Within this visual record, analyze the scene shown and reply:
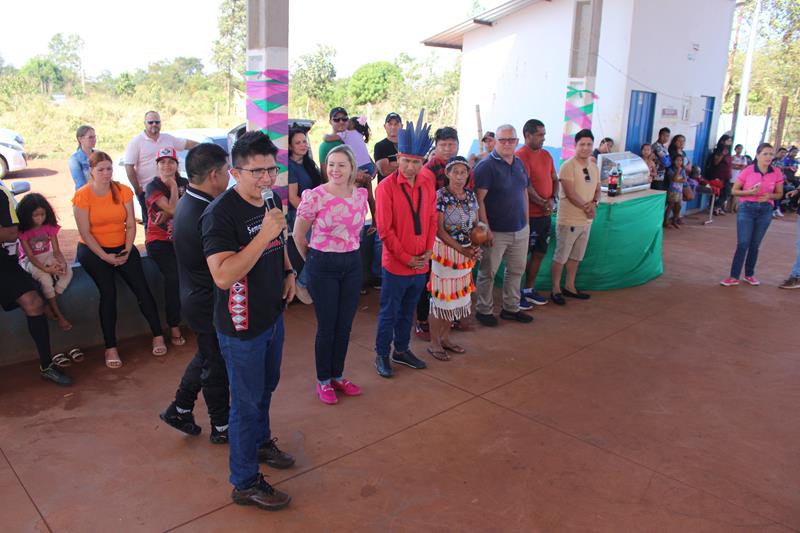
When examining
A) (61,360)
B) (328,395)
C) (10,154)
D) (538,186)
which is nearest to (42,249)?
(61,360)

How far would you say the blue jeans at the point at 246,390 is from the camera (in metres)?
2.89

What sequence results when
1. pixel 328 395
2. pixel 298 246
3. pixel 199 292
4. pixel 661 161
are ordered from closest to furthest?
pixel 199 292 → pixel 298 246 → pixel 328 395 → pixel 661 161

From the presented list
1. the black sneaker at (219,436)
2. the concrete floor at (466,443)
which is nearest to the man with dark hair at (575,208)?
the concrete floor at (466,443)

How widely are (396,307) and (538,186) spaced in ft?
8.20

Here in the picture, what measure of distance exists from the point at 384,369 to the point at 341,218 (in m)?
1.37

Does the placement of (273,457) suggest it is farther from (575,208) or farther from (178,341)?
(575,208)

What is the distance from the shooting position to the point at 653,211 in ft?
26.3

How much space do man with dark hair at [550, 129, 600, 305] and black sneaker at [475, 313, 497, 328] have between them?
1087 millimetres

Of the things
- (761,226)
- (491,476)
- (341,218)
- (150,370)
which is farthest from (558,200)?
(150,370)

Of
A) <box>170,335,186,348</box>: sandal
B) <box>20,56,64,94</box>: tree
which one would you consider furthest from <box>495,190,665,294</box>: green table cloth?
<box>20,56,64,94</box>: tree

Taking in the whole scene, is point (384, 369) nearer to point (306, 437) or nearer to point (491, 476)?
point (306, 437)

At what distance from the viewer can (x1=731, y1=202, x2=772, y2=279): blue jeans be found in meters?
7.36

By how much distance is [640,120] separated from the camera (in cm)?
1208

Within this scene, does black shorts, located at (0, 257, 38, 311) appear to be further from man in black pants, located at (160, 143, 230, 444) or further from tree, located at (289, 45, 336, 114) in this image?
tree, located at (289, 45, 336, 114)
